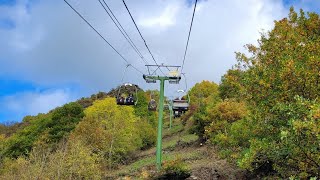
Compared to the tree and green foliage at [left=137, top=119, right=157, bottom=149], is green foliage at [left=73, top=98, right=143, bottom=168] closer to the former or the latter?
A: green foliage at [left=137, top=119, right=157, bottom=149]

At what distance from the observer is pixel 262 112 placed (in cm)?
1458

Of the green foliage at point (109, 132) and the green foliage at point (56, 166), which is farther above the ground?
the green foliage at point (109, 132)

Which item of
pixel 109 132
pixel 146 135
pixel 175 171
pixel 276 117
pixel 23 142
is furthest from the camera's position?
pixel 146 135

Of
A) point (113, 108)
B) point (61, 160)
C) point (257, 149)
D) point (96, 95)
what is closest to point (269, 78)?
point (257, 149)

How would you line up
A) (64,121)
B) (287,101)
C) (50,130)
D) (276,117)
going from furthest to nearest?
(64,121)
(50,130)
(276,117)
(287,101)

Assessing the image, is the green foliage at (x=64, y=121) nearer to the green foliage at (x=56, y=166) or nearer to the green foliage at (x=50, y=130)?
the green foliage at (x=50, y=130)

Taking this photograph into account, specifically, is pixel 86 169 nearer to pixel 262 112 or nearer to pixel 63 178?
pixel 63 178

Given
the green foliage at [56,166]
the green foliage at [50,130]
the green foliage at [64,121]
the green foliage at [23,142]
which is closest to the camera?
the green foliage at [56,166]

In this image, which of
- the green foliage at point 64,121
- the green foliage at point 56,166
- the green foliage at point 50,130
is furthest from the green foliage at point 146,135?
the green foliage at point 56,166

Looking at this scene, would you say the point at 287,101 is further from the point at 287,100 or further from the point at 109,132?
the point at 109,132

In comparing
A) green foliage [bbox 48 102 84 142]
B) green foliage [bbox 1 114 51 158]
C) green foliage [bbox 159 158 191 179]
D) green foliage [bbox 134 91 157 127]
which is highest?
green foliage [bbox 134 91 157 127]

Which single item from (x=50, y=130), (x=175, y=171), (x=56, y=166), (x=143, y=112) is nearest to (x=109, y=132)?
(x=50, y=130)

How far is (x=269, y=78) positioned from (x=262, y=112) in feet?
4.66

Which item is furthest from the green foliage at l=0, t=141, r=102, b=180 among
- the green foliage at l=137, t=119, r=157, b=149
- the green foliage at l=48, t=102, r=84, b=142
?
the green foliage at l=137, t=119, r=157, b=149
